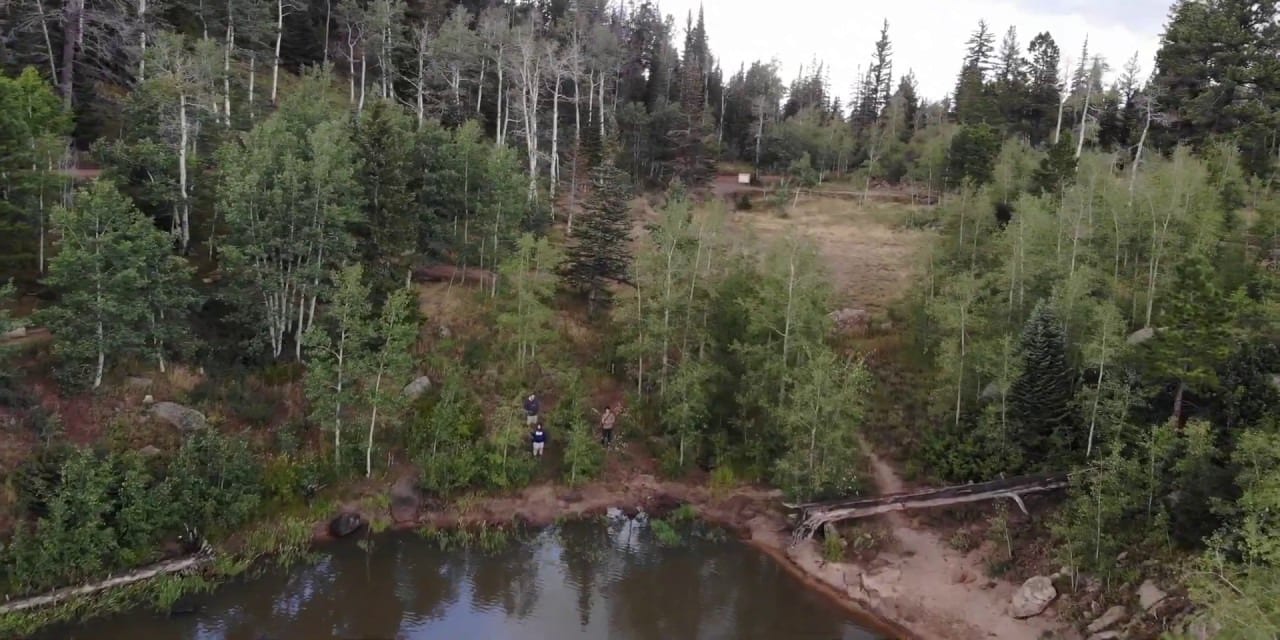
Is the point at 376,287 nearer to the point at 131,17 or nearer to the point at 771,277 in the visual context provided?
the point at 771,277

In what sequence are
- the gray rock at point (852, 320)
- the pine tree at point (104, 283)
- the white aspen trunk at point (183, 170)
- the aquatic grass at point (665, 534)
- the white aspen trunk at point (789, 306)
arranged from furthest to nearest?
the gray rock at point (852, 320)
the white aspen trunk at point (183, 170)
the white aspen trunk at point (789, 306)
the aquatic grass at point (665, 534)
the pine tree at point (104, 283)

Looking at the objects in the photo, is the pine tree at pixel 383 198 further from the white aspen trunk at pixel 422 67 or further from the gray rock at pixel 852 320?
the gray rock at pixel 852 320

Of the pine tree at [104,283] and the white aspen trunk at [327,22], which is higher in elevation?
the white aspen trunk at [327,22]

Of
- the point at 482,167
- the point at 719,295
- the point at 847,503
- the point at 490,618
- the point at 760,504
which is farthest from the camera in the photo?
the point at 482,167

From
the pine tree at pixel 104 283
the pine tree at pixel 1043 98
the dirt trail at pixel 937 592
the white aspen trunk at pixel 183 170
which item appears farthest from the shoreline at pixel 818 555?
the pine tree at pixel 1043 98

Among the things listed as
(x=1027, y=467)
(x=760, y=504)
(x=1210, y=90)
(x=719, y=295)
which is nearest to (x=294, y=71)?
(x=719, y=295)

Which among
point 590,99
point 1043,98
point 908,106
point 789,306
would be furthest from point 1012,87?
point 789,306
